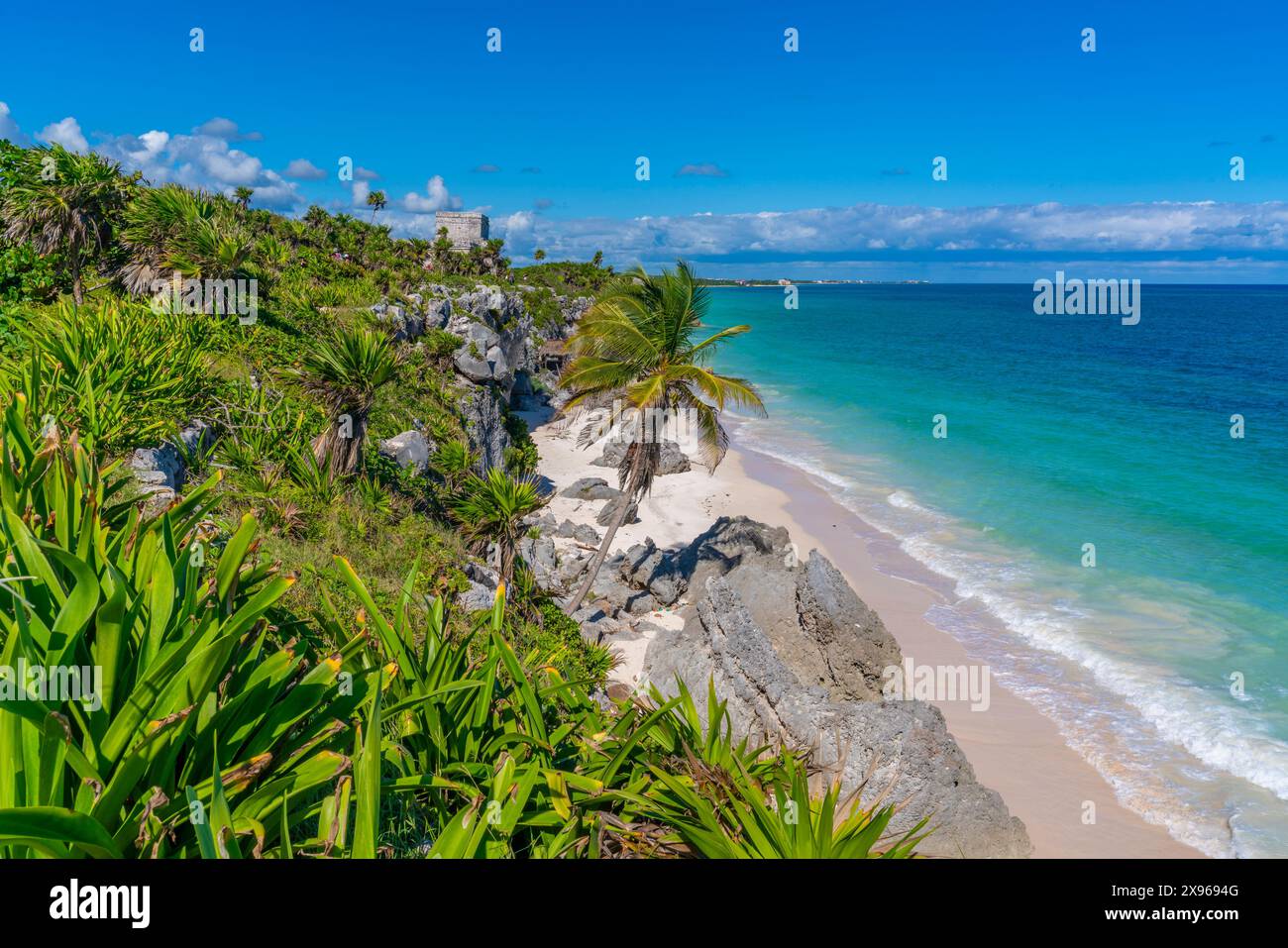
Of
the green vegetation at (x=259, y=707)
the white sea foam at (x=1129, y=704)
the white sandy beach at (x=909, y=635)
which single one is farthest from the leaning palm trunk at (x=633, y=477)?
the white sea foam at (x=1129, y=704)

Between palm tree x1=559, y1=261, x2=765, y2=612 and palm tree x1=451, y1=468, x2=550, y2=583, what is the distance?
1.93m

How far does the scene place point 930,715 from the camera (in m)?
9.33

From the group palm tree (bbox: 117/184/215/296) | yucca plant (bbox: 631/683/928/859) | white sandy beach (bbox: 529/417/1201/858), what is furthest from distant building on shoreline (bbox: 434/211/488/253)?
yucca plant (bbox: 631/683/928/859)

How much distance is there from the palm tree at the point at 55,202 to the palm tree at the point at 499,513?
829cm

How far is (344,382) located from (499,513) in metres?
3.67

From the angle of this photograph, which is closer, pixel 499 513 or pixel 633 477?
pixel 499 513

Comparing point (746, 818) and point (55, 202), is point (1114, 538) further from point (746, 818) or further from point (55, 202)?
point (55, 202)

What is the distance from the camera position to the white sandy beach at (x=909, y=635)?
10164 mm

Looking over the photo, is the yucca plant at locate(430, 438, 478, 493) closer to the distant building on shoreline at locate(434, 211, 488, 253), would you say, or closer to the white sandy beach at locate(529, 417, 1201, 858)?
the white sandy beach at locate(529, 417, 1201, 858)

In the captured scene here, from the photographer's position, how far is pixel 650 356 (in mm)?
14352

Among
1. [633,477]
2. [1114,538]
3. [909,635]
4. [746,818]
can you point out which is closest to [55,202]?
[633,477]

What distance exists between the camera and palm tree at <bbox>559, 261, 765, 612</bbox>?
14219mm

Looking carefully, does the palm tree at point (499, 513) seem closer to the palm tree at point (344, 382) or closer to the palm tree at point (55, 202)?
the palm tree at point (344, 382)
